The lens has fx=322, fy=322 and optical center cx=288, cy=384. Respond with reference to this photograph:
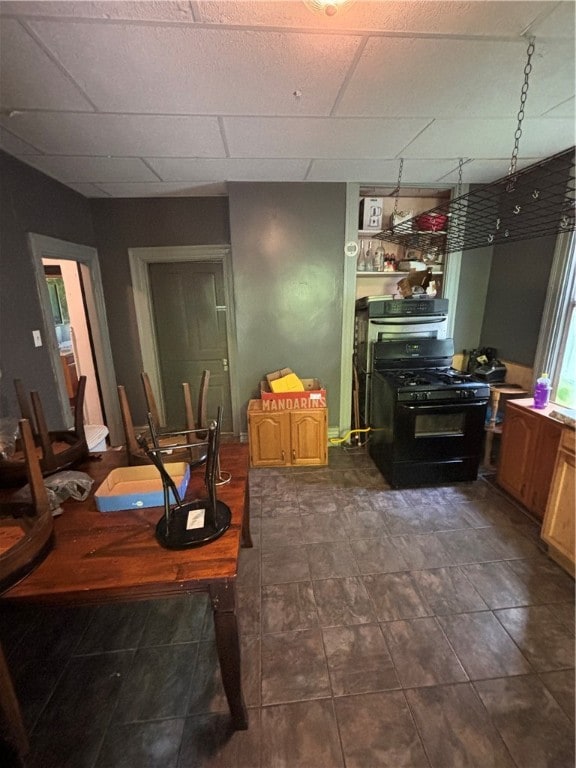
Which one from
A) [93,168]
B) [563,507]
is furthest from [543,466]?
[93,168]

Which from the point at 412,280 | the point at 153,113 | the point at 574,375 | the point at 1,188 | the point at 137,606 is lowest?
the point at 137,606

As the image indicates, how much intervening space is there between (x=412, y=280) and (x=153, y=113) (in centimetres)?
258

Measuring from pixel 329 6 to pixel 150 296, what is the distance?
2.96m

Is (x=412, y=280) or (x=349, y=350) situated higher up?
(x=412, y=280)

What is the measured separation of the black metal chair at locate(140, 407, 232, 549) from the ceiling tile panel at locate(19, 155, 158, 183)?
232 centimetres

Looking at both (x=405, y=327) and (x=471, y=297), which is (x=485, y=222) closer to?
(x=471, y=297)

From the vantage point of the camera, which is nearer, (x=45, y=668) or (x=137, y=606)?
(x=45, y=668)

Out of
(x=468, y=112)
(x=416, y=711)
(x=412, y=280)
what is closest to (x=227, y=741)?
(x=416, y=711)

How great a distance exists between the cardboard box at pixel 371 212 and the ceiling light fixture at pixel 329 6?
205 centimetres

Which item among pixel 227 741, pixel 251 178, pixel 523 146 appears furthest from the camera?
pixel 251 178

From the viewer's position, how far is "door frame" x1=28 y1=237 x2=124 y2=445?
2422 millimetres

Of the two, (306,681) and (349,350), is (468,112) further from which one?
(306,681)

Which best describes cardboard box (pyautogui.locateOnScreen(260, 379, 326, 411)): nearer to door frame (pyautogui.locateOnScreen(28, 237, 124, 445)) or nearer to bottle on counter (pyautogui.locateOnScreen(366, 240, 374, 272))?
bottle on counter (pyautogui.locateOnScreen(366, 240, 374, 272))

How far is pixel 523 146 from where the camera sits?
2266 millimetres
